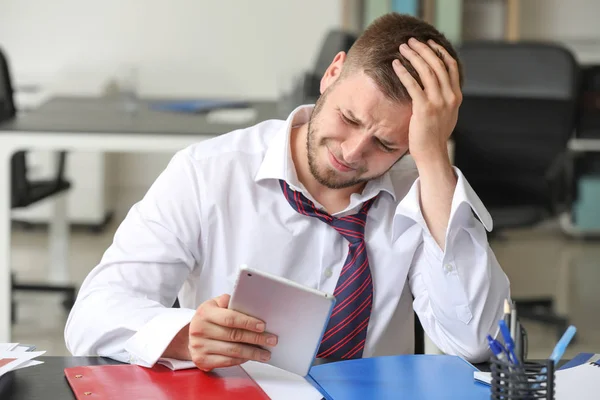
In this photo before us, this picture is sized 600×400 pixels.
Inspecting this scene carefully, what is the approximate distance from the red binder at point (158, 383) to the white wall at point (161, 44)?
4.04 m

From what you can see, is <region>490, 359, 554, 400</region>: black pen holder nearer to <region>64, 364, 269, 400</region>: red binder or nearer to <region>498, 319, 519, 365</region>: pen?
<region>498, 319, 519, 365</region>: pen

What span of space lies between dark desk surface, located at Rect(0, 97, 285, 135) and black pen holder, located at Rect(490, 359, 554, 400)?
87.6 inches

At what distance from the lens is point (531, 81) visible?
11.6ft

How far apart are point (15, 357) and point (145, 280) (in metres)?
0.28

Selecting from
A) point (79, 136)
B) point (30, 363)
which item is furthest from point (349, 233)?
point (79, 136)

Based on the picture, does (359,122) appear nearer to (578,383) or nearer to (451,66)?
(451,66)

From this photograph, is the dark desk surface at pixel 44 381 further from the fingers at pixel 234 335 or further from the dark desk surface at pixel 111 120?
the dark desk surface at pixel 111 120

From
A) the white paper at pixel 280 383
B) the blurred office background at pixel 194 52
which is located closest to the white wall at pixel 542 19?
the blurred office background at pixel 194 52

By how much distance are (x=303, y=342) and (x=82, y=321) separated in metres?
0.38

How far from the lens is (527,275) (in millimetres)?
4527

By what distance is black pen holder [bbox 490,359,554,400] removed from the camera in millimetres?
1065

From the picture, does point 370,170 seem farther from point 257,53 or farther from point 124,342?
point 257,53

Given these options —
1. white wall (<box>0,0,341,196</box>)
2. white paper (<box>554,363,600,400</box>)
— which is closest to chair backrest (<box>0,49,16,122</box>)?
white wall (<box>0,0,341,196</box>)

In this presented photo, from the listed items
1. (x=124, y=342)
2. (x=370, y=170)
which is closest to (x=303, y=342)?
(x=124, y=342)
